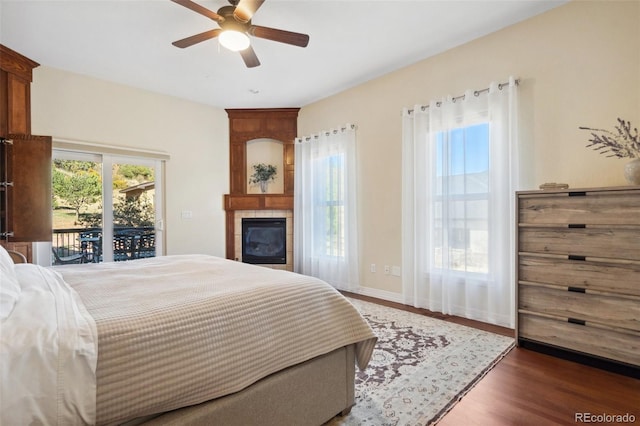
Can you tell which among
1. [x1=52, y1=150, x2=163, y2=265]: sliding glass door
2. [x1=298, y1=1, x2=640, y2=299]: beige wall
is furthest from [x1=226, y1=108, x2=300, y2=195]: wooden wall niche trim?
[x1=298, y1=1, x2=640, y2=299]: beige wall

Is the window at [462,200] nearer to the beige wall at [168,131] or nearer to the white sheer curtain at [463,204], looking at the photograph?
the white sheer curtain at [463,204]

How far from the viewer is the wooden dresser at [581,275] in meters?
2.04

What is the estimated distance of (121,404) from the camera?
0.98 meters

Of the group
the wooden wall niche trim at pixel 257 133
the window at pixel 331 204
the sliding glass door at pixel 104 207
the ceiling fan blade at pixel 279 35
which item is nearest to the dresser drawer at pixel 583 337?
the window at pixel 331 204

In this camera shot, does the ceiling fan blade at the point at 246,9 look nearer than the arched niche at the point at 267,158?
Yes

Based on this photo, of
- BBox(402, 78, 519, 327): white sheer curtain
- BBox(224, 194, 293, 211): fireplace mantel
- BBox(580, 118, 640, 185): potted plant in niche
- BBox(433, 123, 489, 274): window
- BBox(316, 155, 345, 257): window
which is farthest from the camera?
BBox(224, 194, 293, 211): fireplace mantel

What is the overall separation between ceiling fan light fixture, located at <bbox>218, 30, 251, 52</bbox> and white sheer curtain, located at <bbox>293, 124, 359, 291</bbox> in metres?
2.05

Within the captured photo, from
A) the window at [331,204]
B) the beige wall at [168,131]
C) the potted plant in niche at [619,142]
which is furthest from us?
the window at [331,204]

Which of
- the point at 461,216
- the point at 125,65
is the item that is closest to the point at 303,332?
the point at 461,216

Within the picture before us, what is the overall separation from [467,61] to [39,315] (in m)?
3.77

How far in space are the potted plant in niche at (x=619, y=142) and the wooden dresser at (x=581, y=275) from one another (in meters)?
0.31

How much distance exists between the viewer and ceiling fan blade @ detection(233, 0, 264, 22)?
7.08ft

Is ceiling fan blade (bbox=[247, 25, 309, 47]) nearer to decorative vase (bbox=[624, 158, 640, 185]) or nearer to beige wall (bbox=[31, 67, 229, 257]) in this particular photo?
decorative vase (bbox=[624, 158, 640, 185])

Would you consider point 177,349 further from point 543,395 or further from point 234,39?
point 234,39
